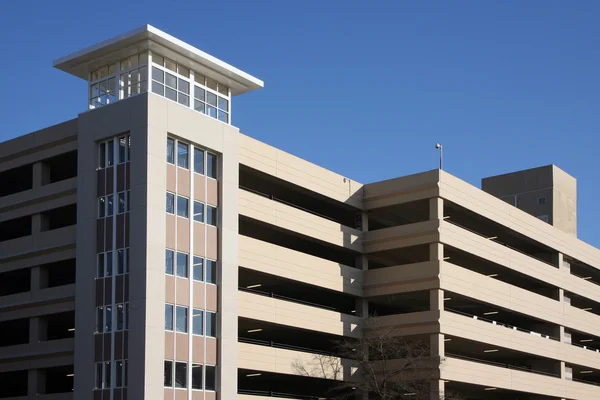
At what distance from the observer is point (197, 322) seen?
63219mm

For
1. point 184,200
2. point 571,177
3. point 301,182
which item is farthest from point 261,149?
point 571,177

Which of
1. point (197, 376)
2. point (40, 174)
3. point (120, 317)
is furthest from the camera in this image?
point (40, 174)

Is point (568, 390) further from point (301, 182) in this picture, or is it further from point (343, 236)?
point (301, 182)

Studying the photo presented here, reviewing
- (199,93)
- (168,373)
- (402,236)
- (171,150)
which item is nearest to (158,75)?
(199,93)

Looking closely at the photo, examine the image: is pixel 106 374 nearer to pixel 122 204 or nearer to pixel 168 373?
pixel 168 373

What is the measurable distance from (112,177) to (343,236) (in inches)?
829

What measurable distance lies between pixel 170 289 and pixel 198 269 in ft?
9.87

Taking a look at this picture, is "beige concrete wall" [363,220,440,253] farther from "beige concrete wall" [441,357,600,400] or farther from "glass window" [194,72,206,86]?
"glass window" [194,72,206,86]

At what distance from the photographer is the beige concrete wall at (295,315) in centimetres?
6794

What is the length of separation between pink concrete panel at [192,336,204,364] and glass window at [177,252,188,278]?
155 inches

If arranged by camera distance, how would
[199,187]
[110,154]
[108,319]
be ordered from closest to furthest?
[108,319]
[110,154]
[199,187]

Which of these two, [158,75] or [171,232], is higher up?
[158,75]

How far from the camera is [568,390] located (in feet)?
303

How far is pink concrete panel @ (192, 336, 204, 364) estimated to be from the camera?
62438 millimetres
